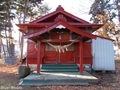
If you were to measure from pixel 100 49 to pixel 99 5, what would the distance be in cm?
1094

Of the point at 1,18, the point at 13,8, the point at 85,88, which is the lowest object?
the point at 85,88

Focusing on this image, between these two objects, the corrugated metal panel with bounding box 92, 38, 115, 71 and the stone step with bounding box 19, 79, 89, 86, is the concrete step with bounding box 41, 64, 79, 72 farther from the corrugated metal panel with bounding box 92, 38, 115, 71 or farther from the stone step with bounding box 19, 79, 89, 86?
the stone step with bounding box 19, 79, 89, 86

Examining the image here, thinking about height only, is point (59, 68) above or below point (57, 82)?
above

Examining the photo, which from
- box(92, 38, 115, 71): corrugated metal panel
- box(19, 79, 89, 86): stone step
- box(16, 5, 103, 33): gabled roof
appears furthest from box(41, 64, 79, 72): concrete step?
box(16, 5, 103, 33): gabled roof

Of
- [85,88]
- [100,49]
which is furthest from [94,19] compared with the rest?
[85,88]

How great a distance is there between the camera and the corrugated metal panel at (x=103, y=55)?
36.9 ft

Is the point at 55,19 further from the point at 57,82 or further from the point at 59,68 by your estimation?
the point at 57,82

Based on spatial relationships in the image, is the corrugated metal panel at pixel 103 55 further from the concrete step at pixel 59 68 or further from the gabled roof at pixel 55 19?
the concrete step at pixel 59 68

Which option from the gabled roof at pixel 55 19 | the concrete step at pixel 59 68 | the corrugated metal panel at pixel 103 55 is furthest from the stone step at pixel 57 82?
the gabled roof at pixel 55 19

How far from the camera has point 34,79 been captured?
791 centimetres

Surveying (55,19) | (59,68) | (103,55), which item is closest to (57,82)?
(59,68)

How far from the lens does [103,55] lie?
11391 millimetres

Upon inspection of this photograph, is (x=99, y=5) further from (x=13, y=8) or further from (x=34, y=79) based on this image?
(x=34, y=79)

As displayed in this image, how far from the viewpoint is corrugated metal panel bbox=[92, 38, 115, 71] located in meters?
11.2
